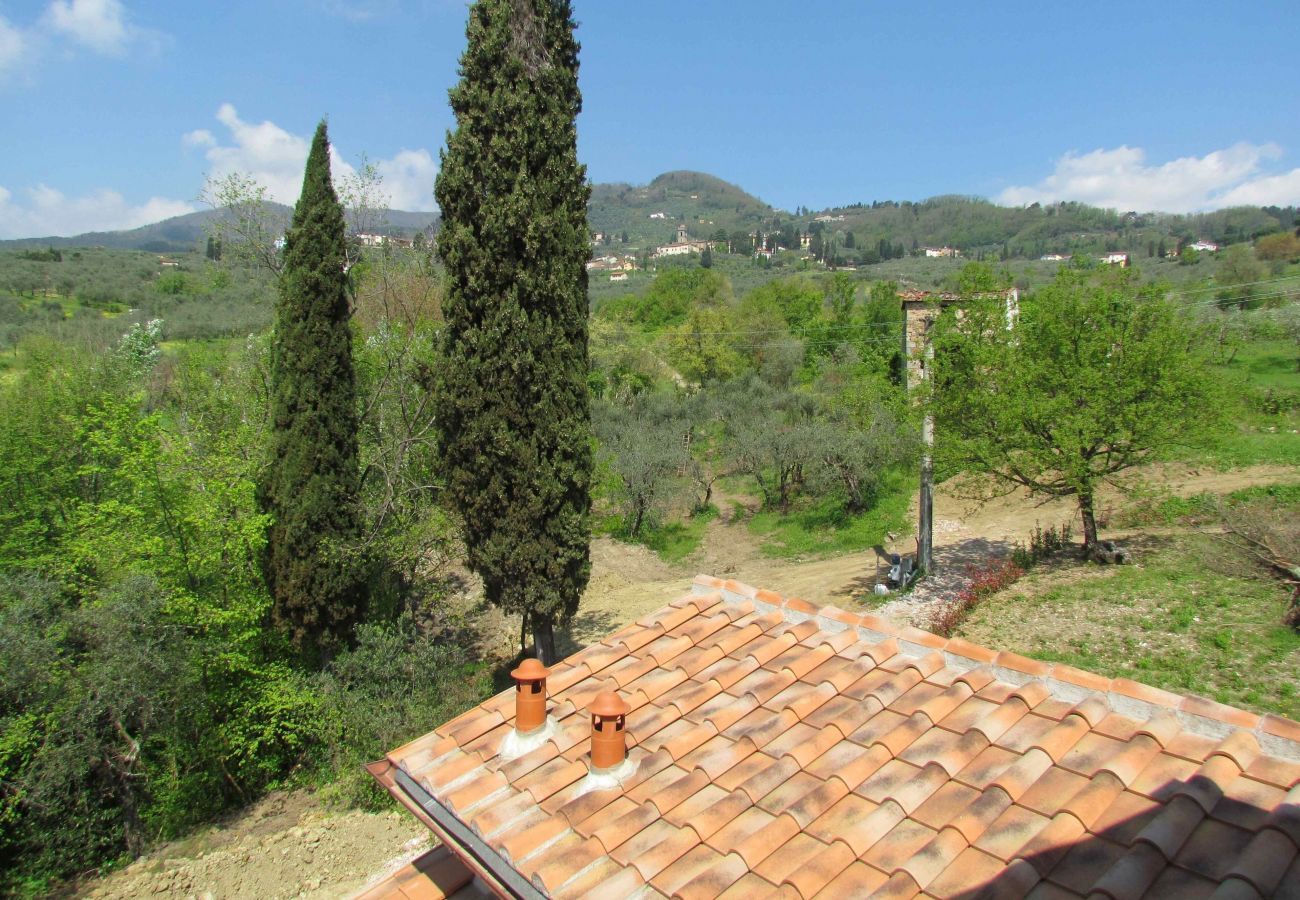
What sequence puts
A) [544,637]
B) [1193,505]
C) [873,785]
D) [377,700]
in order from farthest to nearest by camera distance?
[1193,505] < [544,637] < [377,700] < [873,785]

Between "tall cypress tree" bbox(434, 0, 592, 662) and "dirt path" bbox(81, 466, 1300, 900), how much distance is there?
3.79 meters

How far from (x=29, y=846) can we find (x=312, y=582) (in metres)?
4.43

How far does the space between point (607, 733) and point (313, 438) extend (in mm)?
8764

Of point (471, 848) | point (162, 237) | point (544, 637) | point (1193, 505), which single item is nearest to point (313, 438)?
point (544, 637)

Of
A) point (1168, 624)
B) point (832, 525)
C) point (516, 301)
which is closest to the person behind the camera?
point (1168, 624)

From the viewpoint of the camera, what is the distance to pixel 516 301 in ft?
35.4

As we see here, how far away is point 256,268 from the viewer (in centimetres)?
1453

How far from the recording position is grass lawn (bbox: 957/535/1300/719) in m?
8.66

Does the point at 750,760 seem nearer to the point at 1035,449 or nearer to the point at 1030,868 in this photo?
the point at 1030,868

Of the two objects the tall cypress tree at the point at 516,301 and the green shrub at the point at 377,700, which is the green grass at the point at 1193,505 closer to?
the tall cypress tree at the point at 516,301

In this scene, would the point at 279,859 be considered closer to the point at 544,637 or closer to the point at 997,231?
the point at 544,637

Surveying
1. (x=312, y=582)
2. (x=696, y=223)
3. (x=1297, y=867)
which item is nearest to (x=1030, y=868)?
(x=1297, y=867)

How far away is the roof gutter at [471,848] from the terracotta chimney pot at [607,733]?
674mm

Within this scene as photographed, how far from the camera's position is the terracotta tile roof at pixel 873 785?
2955 millimetres
